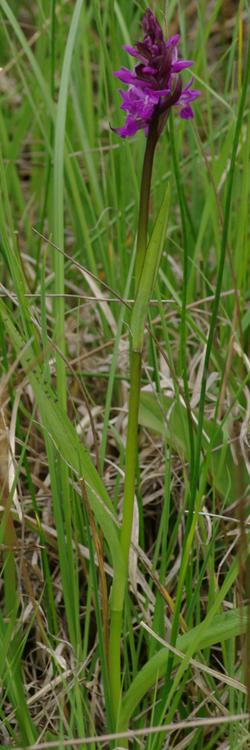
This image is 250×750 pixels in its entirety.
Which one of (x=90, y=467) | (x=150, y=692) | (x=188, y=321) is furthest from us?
(x=188, y=321)

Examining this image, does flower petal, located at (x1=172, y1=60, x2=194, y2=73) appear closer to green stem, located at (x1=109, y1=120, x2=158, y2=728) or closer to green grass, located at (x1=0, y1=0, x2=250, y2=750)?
green stem, located at (x1=109, y1=120, x2=158, y2=728)

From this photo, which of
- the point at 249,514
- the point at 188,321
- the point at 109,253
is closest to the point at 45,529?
the point at 249,514

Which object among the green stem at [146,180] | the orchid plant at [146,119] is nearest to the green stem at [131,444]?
the orchid plant at [146,119]

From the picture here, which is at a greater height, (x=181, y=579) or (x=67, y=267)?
(x=67, y=267)

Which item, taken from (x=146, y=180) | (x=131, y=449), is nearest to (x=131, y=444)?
(x=131, y=449)

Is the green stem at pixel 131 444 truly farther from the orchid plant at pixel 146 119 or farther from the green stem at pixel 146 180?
the green stem at pixel 146 180

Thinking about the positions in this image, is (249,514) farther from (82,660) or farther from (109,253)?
(109,253)

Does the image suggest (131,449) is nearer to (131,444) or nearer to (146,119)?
(131,444)

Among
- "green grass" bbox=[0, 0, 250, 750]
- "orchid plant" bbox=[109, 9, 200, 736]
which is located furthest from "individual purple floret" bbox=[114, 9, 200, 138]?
"green grass" bbox=[0, 0, 250, 750]
